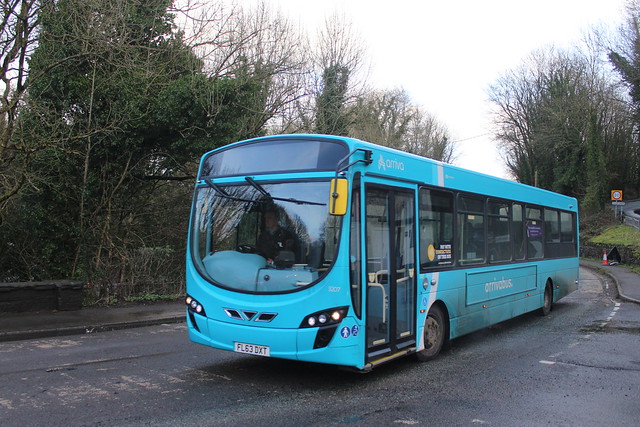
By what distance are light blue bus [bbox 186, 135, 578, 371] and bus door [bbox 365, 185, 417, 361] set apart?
1 cm

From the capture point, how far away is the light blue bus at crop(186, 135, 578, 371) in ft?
18.4

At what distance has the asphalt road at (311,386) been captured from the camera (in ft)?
16.3

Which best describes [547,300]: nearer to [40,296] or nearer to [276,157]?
[276,157]

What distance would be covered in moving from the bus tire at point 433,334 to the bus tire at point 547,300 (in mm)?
A: 5546

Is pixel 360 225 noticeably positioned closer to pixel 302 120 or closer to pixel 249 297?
pixel 249 297

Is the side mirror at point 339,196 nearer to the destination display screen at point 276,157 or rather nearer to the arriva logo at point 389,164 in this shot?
the destination display screen at point 276,157

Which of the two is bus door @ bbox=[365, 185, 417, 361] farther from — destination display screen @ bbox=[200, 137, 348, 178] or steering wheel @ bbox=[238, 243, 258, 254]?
steering wheel @ bbox=[238, 243, 258, 254]

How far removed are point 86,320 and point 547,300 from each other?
1066 cm

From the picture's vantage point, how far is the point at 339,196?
215 inches

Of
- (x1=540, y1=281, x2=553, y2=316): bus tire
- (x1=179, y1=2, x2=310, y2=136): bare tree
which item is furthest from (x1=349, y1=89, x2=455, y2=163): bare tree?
(x1=540, y1=281, x2=553, y2=316): bus tire

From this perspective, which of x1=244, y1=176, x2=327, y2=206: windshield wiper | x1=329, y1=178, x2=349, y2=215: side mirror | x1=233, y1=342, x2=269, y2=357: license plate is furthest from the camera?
x1=244, y1=176, x2=327, y2=206: windshield wiper

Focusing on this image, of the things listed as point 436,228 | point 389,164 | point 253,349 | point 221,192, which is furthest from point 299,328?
point 436,228

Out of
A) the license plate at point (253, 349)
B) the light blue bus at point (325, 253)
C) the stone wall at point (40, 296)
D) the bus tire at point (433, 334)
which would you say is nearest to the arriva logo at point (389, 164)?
the light blue bus at point (325, 253)

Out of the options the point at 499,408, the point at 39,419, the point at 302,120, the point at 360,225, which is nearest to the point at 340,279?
the point at 360,225
